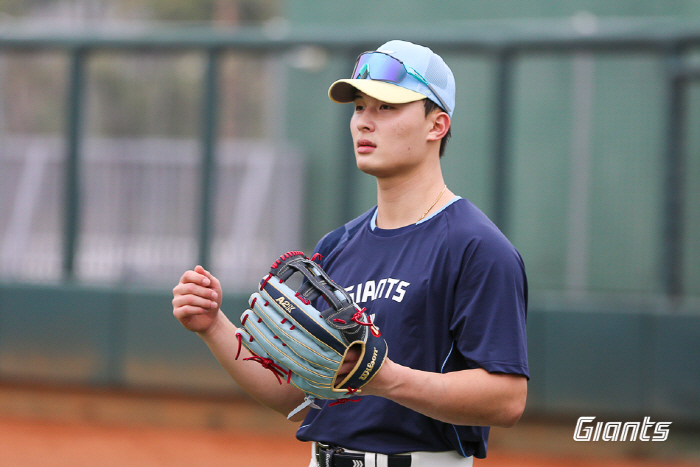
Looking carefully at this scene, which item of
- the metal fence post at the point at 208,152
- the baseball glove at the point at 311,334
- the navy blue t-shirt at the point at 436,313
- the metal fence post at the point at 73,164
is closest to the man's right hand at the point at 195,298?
the baseball glove at the point at 311,334

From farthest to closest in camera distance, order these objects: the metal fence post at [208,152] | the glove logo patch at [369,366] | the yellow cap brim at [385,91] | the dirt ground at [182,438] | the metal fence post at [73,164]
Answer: the metal fence post at [73,164] → the metal fence post at [208,152] → the dirt ground at [182,438] → the yellow cap brim at [385,91] → the glove logo patch at [369,366]

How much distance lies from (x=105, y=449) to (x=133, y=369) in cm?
81

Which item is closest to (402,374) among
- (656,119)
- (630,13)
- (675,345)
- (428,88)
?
(428,88)

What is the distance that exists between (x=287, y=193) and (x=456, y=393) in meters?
5.89

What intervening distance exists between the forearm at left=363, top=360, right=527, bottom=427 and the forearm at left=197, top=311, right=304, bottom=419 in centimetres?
56

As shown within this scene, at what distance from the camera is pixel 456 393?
1666mm

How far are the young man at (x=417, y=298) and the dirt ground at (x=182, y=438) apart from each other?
169 inches

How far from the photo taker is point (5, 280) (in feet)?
23.3

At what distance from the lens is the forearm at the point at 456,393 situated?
1.63m

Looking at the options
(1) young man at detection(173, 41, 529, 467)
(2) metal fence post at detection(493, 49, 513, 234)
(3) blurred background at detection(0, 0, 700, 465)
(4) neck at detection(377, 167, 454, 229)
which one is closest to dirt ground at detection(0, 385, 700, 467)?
(3) blurred background at detection(0, 0, 700, 465)

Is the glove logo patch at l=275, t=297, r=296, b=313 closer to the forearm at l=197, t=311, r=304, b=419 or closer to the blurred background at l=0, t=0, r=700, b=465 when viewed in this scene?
the forearm at l=197, t=311, r=304, b=419

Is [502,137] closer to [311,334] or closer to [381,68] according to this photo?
[381,68]

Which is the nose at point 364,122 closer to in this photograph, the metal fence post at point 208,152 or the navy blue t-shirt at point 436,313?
the navy blue t-shirt at point 436,313

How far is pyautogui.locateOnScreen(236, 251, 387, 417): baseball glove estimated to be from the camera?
5.22ft
